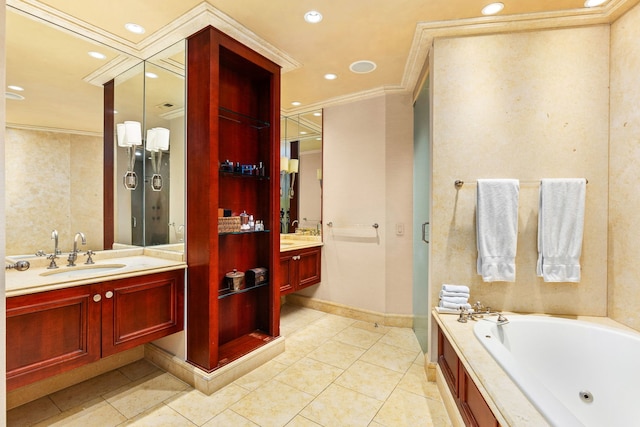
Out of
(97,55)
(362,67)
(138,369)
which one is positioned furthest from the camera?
(362,67)

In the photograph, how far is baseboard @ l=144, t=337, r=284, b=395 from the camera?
202cm

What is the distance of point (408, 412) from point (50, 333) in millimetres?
2152

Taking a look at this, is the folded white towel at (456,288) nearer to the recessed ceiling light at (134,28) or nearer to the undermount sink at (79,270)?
the undermount sink at (79,270)

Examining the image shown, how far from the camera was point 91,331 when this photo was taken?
1738 mm

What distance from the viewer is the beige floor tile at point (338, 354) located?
245cm

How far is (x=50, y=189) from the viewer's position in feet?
6.51

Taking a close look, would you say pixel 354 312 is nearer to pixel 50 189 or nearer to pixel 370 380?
pixel 370 380

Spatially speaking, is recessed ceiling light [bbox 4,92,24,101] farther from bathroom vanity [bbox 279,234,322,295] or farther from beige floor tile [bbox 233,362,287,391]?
beige floor tile [bbox 233,362,287,391]

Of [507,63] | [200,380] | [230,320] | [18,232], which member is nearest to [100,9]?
[18,232]

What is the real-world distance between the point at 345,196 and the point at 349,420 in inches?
88.3

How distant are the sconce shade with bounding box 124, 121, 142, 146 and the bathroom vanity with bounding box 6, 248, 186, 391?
97cm

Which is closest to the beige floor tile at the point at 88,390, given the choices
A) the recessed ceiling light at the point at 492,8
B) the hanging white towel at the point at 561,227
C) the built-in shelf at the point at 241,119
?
the built-in shelf at the point at 241,119

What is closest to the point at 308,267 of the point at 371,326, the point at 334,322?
the point at 334,322

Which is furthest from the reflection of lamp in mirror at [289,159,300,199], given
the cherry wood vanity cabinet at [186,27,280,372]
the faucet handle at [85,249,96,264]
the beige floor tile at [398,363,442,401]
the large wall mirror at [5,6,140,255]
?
the beige floor tile at [398,363,442,401]
